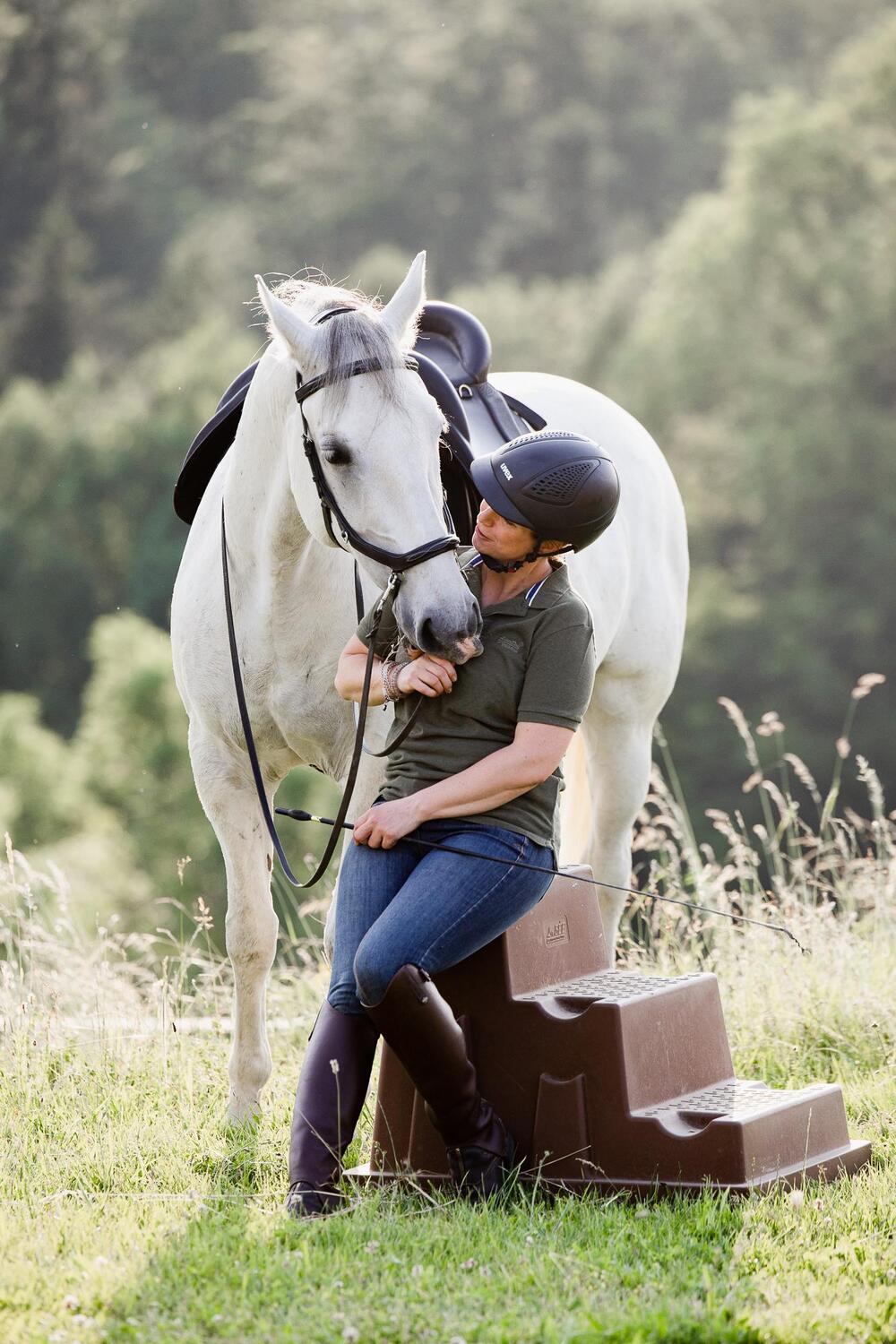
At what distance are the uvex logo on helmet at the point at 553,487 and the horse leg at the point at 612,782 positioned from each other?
197cm

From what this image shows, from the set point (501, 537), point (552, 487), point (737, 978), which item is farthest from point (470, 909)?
point (737, 978)

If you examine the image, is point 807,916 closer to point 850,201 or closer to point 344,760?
point 344,760

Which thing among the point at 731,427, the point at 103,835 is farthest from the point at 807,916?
the point at 731,427

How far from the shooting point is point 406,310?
369 cm

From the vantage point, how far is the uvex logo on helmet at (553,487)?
10.5 feet

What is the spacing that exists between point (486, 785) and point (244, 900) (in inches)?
45.5

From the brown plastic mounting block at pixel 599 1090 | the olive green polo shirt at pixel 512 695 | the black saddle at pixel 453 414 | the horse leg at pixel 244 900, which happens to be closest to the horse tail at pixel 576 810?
the black saddle at pixel 453 414

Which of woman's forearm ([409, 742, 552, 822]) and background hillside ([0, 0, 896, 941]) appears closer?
woman's forearm ([409, 742, 552, 822])

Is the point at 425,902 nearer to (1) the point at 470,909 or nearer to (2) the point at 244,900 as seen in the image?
(1) the point at 470,909

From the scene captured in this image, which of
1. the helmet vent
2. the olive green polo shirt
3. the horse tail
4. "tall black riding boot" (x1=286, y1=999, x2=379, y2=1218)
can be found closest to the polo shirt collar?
the olive green polo shirt

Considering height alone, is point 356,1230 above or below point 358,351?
below

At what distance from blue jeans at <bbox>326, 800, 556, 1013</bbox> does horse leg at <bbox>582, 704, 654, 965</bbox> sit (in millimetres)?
1847

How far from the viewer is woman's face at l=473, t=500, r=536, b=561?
10.7 ft

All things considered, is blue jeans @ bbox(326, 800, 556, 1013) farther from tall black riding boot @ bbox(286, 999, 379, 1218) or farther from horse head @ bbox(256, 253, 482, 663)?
horse head @ bbox(256, 253, 482, 663)
